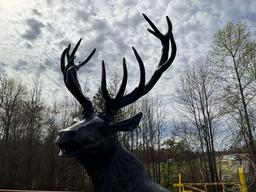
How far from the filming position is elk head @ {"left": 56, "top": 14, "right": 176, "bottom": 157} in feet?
7.82

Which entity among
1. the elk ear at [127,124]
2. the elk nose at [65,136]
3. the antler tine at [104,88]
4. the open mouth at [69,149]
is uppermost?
the antler tine at [104,88]

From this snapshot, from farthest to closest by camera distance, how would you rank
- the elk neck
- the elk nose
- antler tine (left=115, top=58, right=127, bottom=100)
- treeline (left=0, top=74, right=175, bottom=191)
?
treeline (left=0, top=74, right=175, bottom=191) → antler tine (left=115, top=58, right=127, bottom=100) → the elk neck → the elk nose

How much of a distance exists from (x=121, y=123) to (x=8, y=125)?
2809cm

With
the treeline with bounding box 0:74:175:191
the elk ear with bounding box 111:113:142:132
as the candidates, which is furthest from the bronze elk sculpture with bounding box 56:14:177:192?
Answer: the treeline with bounding box 0:74:175:191

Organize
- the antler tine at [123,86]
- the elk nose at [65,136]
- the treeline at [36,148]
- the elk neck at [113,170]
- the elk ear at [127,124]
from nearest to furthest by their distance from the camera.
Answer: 1. the elk nose at [65,136]
2. the elk neck at [113,170]
3. the elk ear at [127,124]
4. the antler tine at [123,86]
5. the treeline at [36,148]

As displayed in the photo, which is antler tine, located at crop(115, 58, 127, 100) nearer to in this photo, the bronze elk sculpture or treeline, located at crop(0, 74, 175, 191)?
the bronze elk sculpture

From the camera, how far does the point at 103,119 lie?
265 cm

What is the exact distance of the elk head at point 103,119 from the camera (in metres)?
2.38

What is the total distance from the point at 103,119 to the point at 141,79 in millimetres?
526

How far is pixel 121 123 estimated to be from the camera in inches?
105

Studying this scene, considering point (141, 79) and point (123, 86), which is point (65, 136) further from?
point (141, 79)

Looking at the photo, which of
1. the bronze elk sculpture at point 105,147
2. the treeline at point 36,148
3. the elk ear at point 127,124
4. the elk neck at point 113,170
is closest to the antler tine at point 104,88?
the bronze elk sculpture at point 105,147

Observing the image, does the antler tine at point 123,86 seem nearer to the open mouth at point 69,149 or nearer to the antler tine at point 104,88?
the antler tine at point 104,88

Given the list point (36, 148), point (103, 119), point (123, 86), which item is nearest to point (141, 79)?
point (123, 86)
